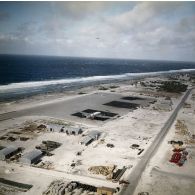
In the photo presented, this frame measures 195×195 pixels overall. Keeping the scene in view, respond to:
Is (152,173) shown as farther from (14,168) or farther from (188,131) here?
(188,131)

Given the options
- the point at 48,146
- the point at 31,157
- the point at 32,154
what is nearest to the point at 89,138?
the point at 48,146

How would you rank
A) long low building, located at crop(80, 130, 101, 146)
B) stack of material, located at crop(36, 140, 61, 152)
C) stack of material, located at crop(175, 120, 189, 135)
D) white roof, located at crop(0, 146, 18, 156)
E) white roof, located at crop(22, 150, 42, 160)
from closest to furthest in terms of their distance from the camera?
white roof, located at crop(22, 150, 42, 160)
white roof, located at crop(0, 146, 18, 156)
stack of material, located at crop(36, 140, 61, 152)
long low building, located at crop(80, 130, 101, 146)
stack of material, located at crop(175, 120, 189, 135)

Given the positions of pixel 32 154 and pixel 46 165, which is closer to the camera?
pixel 46 165

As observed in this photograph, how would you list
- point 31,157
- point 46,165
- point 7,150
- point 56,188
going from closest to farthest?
point 56,188 → point 46,165 → point 31,157 → point 7,150

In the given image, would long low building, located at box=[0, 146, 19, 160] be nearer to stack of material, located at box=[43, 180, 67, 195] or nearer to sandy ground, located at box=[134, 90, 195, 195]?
stack of material, located at box=[43, 180, 67, 195]

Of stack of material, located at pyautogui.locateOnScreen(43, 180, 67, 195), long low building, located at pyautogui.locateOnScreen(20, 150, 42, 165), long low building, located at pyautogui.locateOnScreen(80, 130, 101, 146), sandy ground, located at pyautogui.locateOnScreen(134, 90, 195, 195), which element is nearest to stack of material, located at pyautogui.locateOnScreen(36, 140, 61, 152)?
long low building, located at pyautogui.locateOnScreen(20, 150, 42, 165)

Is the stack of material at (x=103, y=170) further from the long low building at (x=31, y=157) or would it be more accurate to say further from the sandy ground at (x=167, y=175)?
the long low building at (x=31, y=157)

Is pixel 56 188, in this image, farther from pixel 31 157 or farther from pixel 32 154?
pixel 32 154
